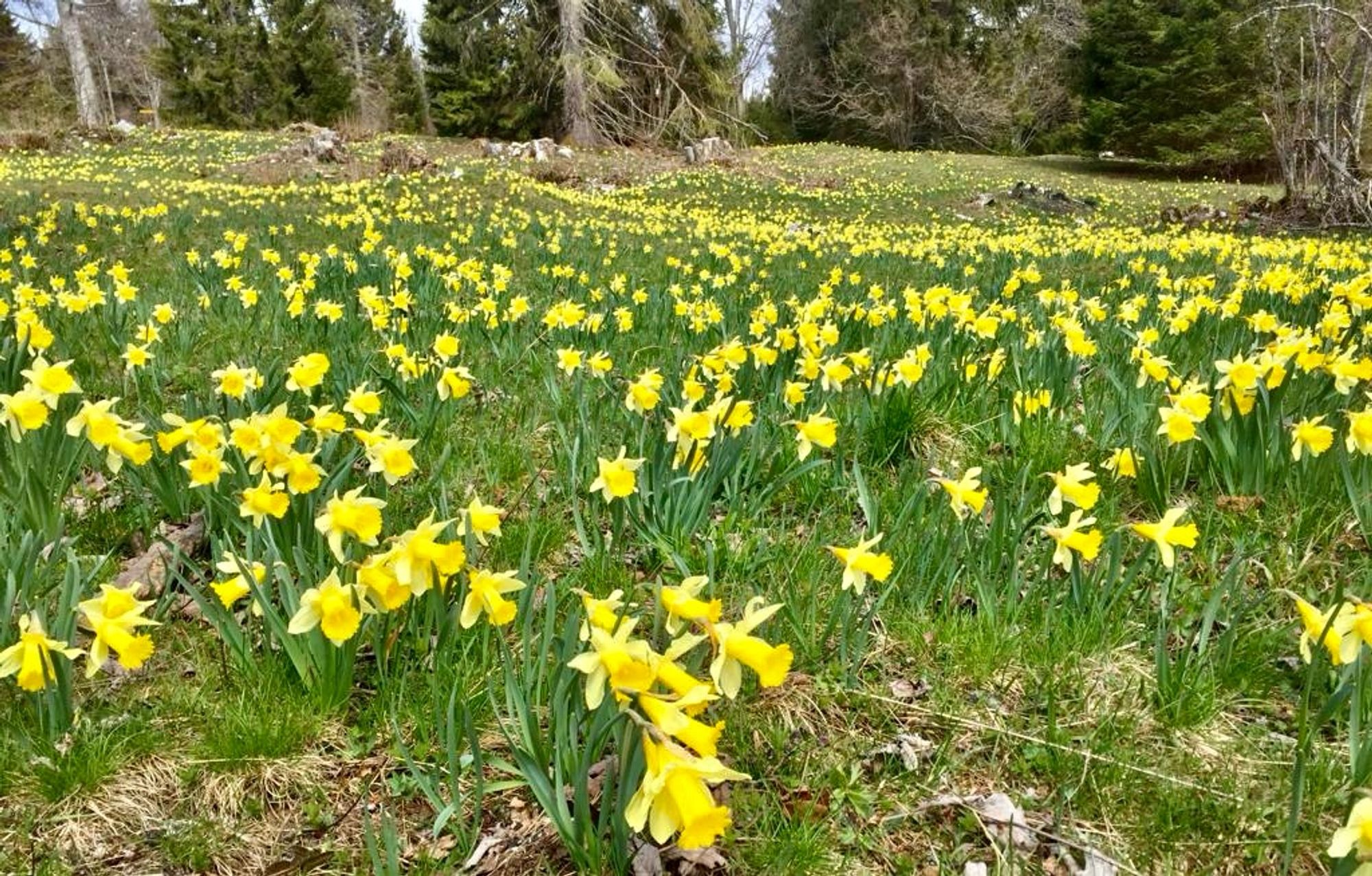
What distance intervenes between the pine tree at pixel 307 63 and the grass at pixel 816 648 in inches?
1289

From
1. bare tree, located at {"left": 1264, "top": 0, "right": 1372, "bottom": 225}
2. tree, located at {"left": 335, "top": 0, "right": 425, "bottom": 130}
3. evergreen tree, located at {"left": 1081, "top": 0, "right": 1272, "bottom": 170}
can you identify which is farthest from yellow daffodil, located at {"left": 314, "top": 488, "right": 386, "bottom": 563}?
tree, located at {"left": 335, "top": 0, "right": 425, "bottom": 130}

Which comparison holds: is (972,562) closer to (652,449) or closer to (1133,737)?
(1133,737)

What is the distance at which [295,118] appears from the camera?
32031mm

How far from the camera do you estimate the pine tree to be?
106 ft

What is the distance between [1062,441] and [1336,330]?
134 centimetres

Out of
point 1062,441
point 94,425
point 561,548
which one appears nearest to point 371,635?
point 561,548

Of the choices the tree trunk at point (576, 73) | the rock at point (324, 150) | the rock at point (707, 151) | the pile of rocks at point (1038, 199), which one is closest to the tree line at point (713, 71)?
the tree trunk at point (576, 73)

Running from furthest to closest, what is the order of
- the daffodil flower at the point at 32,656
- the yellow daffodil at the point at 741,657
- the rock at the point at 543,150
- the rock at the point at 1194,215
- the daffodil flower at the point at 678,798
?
the rock at the point at 543,150 < the rock at the point at 1194,215 < the daffodil flower at the point at 32,656 < the yellow daffodil at the point at 741,657 < the daffodil flower at the point at 678,798

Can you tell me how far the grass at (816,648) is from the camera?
1.44m

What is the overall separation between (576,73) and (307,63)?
15.4 m

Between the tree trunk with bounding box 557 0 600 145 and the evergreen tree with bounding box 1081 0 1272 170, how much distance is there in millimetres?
16508

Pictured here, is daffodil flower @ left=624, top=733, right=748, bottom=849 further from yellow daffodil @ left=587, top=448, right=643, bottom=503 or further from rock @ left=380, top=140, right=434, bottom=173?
rock @ left=380, top=140, right=434, bottom=173

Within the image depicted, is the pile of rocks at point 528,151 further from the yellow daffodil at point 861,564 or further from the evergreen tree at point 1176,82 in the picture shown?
the yellow daffodil at point 861,564

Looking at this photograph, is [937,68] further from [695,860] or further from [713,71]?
[695,860]
